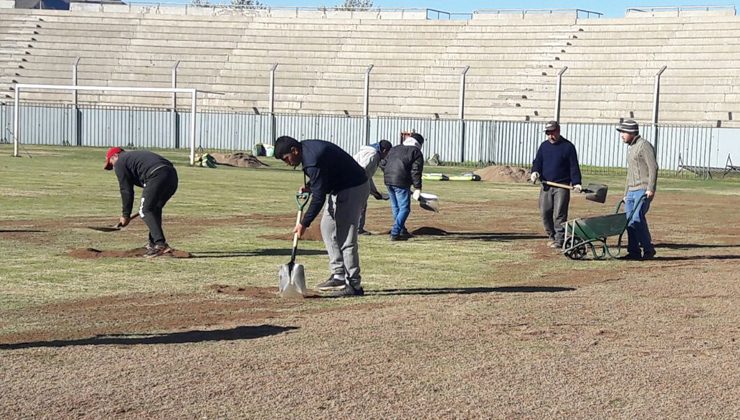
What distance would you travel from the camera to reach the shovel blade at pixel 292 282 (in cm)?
1234

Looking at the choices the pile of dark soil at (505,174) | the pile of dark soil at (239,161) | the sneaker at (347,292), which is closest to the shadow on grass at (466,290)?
the sneaker at (347,292)

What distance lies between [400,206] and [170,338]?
9141mm

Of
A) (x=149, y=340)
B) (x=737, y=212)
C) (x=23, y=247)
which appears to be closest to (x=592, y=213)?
(x=737, y=212)

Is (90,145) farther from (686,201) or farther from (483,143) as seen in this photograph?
(686,201)

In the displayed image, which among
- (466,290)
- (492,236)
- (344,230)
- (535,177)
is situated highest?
(535,177)

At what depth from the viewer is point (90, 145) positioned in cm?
5881

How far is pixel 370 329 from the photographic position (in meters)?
10.6

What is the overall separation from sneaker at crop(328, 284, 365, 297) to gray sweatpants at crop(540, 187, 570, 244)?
5.71 meters

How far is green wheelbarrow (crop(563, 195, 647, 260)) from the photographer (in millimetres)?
16219

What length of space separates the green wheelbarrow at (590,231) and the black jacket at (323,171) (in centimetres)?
450

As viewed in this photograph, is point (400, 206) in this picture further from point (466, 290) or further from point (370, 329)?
point (370, 329)

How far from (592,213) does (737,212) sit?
12.0ft

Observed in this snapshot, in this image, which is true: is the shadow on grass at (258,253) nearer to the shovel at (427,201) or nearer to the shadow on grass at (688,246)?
the shovel at (427,201)

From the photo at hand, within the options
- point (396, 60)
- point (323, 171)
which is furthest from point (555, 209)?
point (396, 60)
